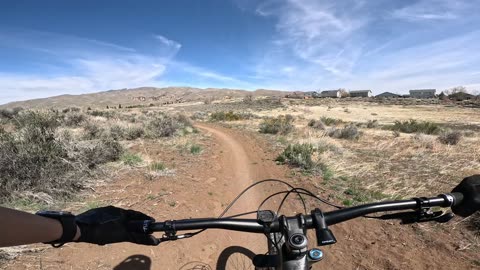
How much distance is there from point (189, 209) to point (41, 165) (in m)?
3.79

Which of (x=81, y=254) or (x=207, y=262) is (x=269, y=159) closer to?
(x=207, y=262)

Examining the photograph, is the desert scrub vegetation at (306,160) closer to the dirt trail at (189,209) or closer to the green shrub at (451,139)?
the dirt trail at (189,209)

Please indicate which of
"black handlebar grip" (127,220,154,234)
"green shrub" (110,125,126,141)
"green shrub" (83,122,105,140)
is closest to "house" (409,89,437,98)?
"green shrub" (110,125,126,141)

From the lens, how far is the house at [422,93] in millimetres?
123419

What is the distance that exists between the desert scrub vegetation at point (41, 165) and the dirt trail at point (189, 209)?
89cm

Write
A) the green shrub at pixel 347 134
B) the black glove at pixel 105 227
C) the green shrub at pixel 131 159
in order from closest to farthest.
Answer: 1. the black glove at pixel 105 227
2. the green shrub at pixel 131 159
3. the green shrub at pixel 347 134

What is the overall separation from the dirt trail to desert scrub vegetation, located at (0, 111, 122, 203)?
0.89 metres

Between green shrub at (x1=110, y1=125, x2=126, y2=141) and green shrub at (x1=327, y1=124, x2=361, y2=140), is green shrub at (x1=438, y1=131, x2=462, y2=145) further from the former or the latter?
green shrub at (x1=110, y1=125, x2=126, y2=141)

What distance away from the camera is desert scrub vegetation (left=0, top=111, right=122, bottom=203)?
6.43 m

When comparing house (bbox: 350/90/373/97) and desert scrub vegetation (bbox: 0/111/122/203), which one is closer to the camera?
desert scrub vegetation (bbox: 0/111/122/203)

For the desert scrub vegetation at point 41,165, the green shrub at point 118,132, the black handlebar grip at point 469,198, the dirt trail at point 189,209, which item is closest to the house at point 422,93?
the dirt trail at point 189,209

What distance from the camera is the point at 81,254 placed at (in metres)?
4.46

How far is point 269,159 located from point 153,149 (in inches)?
199

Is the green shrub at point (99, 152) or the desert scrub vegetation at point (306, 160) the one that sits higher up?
the green shrub at point (99, 152)
